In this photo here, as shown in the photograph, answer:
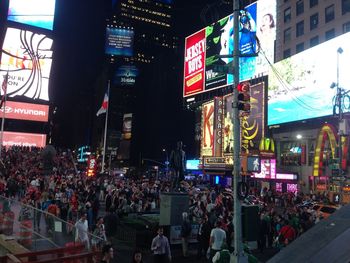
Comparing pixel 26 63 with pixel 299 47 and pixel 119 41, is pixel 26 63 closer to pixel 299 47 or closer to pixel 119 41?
pixel 299 47

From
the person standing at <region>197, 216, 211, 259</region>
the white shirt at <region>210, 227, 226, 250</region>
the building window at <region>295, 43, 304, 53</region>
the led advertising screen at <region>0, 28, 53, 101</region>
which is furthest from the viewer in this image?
the led advertising screen at <region>0, 28, 53, 101</region>

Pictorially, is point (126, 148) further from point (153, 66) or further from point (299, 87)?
point (299, 87)

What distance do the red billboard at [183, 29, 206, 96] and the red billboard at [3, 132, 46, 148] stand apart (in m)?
28.3

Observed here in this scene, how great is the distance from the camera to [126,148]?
13188 cm

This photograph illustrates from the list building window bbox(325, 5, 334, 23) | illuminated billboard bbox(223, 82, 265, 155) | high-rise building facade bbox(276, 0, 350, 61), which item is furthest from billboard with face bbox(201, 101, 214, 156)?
building window bbox(325, 5, 334, 23)

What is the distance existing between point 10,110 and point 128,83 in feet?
274

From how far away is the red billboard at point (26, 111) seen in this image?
65.3 metres

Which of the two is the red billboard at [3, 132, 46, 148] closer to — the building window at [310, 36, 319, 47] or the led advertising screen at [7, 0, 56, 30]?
the led advertising screen at [7, 0, 56, 30]

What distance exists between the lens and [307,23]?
5034 centimetres

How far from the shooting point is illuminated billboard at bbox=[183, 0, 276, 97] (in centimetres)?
4866

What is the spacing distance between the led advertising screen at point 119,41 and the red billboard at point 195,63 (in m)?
79.9

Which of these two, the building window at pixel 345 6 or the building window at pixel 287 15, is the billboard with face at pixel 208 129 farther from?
the building window at pixel 345 6

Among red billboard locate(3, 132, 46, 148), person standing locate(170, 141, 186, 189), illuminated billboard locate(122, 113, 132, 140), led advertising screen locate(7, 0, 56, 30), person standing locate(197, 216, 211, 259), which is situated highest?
led advertising screen locate(7, 0, 56, 30)

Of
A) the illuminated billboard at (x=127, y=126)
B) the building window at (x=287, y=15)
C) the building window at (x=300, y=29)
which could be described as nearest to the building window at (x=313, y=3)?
the building window at (x=300, y=29)
